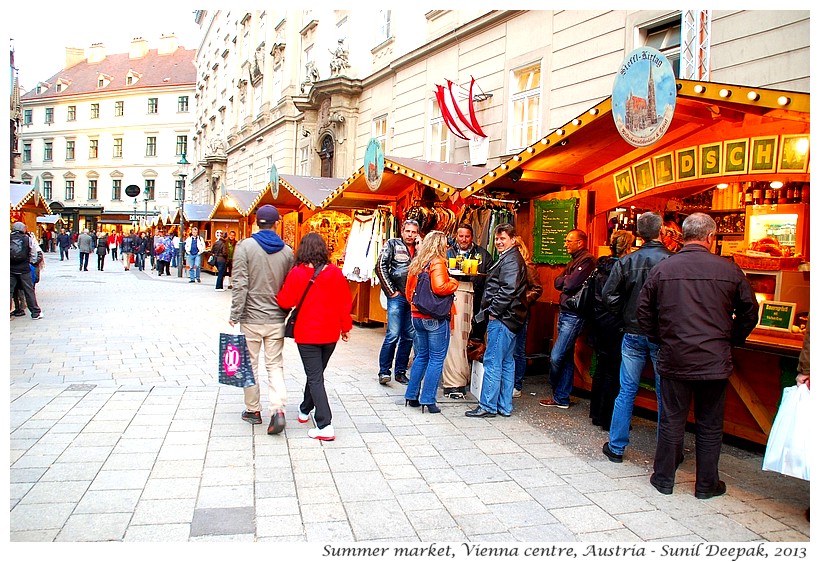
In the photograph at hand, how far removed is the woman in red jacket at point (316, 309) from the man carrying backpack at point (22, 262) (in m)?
8.00

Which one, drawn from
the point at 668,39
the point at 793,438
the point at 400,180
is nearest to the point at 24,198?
the point at 400,180

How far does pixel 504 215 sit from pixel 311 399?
4347 millimetres

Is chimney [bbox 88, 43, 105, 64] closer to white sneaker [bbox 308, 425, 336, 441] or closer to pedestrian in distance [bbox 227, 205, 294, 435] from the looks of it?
pedestrian in distance [bbox 227, 205, 294, 435]

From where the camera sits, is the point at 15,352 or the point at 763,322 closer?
the point at 763,322

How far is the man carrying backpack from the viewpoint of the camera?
10906 millimetres

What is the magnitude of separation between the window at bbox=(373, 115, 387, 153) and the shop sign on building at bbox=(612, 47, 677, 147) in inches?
536

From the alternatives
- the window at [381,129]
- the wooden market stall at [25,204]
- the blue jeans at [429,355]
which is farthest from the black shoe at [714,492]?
the window at [381,129]

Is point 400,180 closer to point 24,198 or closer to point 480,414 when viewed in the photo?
point 480,414

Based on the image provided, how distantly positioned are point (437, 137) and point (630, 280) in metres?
11.6

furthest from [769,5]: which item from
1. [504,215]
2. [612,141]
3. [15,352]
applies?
[15,352]

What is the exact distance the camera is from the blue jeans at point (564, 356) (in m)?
6.22

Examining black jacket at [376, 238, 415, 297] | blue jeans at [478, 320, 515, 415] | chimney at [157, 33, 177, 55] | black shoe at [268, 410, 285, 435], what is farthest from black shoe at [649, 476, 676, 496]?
chimney at [157, 33, 177, 55]

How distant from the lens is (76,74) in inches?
2482
